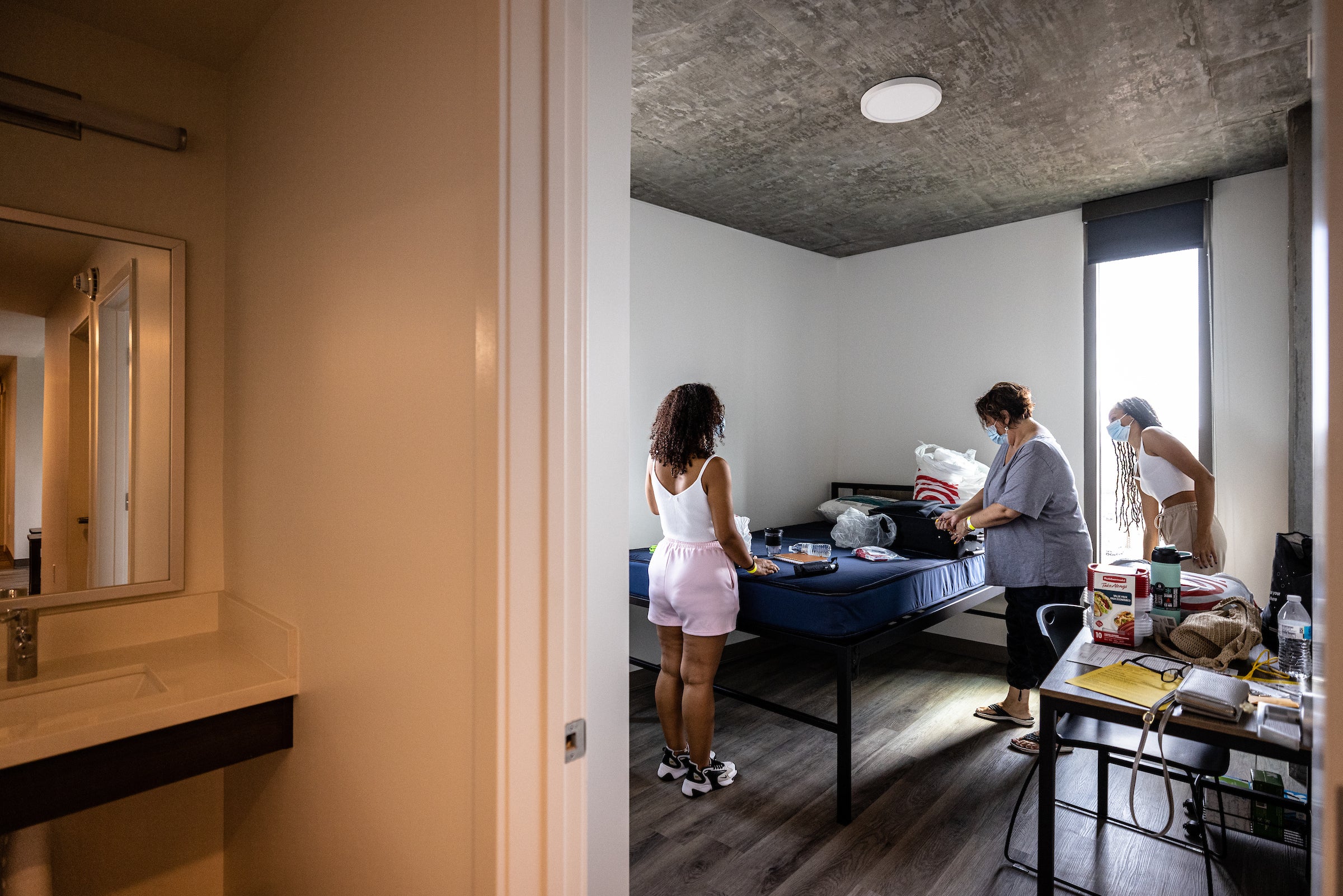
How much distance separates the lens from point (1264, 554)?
3488 millimetres

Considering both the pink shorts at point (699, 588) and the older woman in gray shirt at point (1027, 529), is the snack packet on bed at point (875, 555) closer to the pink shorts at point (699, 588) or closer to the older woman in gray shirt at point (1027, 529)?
the older woman in gray shirt at point (1027, 529)

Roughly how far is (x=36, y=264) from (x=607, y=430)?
5.60 feet

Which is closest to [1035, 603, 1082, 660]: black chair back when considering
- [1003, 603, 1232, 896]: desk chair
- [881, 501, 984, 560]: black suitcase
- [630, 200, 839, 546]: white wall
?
[1003, 603, 1232, 896]: desk chair

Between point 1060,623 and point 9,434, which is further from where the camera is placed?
point 1060,623

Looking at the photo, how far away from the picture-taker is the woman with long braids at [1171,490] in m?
3.16

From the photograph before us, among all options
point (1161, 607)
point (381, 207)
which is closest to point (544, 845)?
point (381, 207)

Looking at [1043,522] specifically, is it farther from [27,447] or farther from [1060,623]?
[27,447]

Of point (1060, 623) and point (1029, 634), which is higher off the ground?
point (1060, 623)

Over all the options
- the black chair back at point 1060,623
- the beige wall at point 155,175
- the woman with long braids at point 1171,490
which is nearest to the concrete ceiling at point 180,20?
the beige wall at point 155,175

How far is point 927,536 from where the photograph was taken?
3.65 m

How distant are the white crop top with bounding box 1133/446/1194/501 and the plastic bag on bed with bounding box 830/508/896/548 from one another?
1.22m

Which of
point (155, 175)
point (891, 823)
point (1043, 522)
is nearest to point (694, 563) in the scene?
point (891, 823)

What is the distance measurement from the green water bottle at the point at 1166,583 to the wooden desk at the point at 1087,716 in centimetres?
10

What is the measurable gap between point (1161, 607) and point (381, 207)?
231 centimetres
